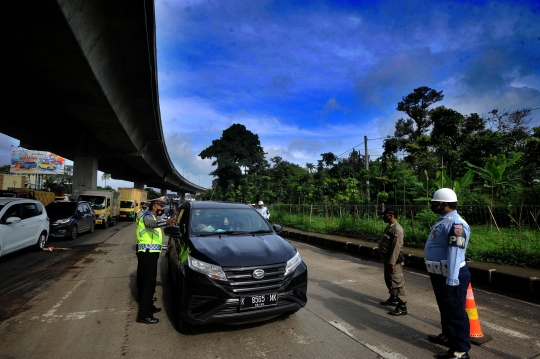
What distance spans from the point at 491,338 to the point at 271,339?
2.63 m

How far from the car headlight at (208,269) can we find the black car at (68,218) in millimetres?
11918

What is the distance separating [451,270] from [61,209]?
15358mm

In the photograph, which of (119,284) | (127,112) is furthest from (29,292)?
(127,112)

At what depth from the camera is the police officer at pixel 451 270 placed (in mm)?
3311

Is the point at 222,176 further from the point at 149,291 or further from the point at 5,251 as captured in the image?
the point at 149,291

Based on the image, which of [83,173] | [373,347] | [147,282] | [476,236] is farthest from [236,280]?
[83,173]

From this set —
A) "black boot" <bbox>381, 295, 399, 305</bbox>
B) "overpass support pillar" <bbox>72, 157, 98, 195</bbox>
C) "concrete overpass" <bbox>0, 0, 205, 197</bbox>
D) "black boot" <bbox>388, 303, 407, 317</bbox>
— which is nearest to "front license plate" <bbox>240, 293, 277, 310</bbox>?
"black boot" <bbox>388, 303, 407, 317</bbox>

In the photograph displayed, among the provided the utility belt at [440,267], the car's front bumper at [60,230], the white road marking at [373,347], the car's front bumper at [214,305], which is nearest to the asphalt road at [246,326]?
the white road marking at [373,347]

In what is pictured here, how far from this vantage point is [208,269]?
3797mm

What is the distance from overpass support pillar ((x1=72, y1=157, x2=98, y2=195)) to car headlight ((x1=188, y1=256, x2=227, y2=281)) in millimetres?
25508

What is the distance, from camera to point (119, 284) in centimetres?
649

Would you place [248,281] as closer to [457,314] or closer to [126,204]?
[457,314]

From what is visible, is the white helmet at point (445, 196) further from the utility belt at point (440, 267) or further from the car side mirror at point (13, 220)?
the car side mirror at point (13, 220)

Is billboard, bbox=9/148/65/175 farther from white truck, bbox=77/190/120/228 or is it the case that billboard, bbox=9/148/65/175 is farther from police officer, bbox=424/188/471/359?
police officer, bbox=424/188/471/359
